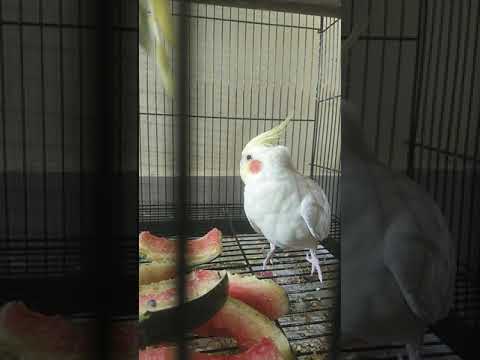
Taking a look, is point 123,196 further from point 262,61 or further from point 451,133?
point 451,133

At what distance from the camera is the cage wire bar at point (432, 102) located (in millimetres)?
644

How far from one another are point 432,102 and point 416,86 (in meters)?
0.04

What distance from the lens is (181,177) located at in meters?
0.53

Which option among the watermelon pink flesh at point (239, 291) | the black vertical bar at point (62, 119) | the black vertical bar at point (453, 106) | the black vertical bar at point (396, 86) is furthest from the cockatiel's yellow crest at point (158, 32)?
the black vertical bar at point (453, 106)

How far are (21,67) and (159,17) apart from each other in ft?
0.55

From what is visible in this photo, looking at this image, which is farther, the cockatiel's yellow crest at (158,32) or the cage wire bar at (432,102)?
the cage wire bar at (432,102)

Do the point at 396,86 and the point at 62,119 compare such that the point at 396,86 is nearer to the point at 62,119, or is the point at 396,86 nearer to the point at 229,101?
the point at 229,101

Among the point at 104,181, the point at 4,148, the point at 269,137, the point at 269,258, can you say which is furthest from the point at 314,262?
the point at 4,148

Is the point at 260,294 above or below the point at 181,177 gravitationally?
below

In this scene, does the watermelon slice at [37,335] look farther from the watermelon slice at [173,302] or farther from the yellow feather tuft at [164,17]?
the yellow feather tuft at [164,17]

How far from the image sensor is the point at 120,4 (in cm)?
54

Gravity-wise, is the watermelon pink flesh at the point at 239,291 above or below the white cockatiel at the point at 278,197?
below

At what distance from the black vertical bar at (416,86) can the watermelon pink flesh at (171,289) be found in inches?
13.0

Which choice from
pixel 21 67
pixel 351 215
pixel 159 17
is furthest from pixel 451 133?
pixel 21 67
